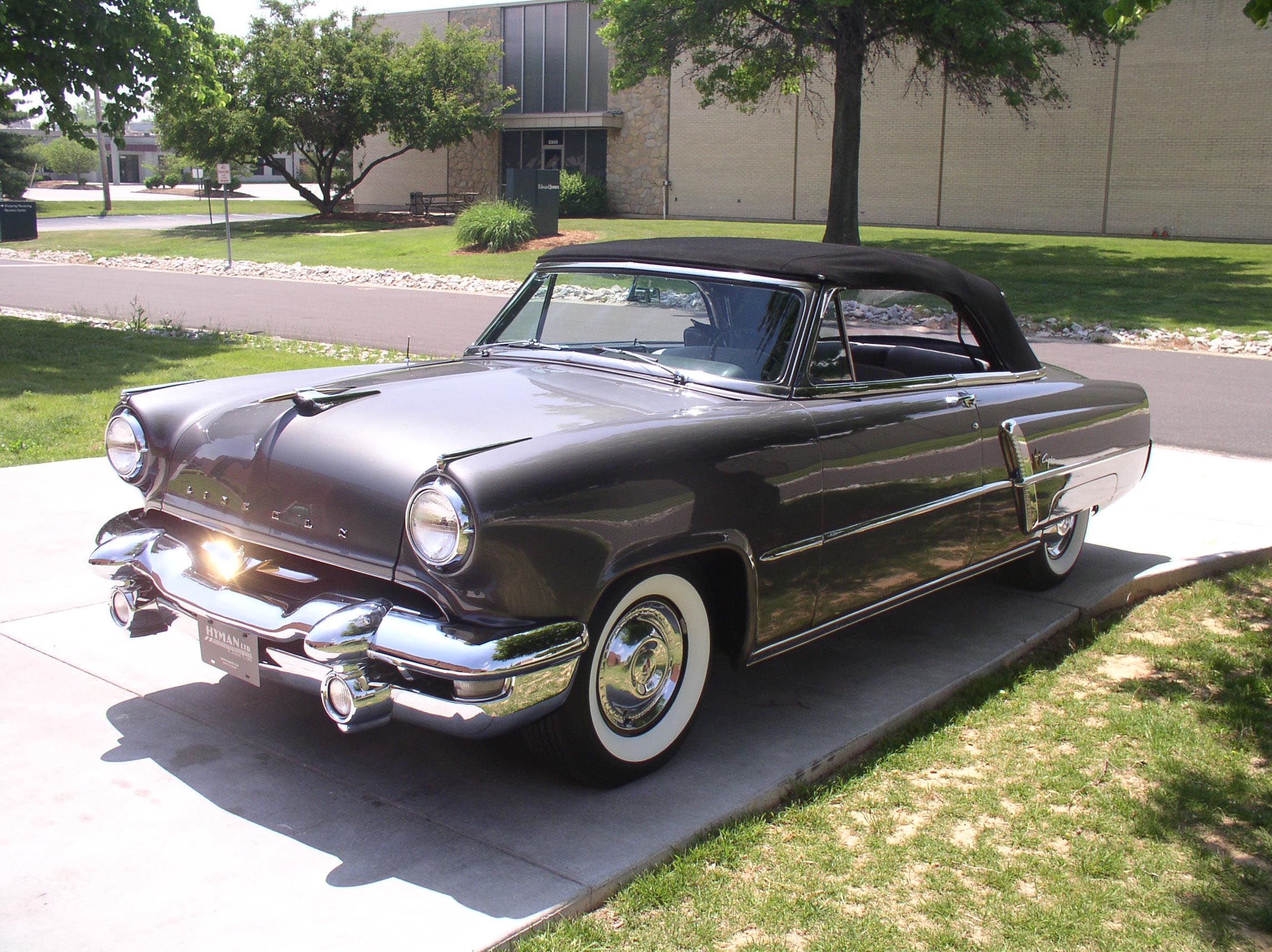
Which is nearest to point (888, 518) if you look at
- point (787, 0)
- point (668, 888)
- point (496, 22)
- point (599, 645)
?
point (599, 645)

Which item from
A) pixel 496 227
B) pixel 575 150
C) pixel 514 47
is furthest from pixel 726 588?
pixel 514 47

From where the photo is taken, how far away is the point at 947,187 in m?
34.2

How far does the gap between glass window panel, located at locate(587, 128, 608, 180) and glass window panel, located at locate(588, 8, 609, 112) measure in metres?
0.81

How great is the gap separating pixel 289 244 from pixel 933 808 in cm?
3248

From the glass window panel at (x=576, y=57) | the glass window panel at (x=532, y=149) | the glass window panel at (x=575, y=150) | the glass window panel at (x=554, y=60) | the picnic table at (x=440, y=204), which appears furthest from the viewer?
the glass window panel at (x=532, y=149)

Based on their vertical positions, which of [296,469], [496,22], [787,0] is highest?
→ [496,22]

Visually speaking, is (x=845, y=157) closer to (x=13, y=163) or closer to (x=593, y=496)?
(x=593, y=496)

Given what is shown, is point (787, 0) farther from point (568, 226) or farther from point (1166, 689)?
point (1166, 689)

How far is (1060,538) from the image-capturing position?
5.38m

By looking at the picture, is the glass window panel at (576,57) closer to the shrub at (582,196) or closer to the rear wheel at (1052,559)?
the shrub at (582,196)

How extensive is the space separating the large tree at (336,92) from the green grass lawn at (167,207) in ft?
24.1

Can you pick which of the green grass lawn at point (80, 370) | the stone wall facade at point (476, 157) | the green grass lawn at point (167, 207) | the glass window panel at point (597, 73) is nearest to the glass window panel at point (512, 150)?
the stone wall facade at point (476, 157)

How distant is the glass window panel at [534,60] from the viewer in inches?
1645

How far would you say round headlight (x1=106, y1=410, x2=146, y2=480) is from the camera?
384 cm
